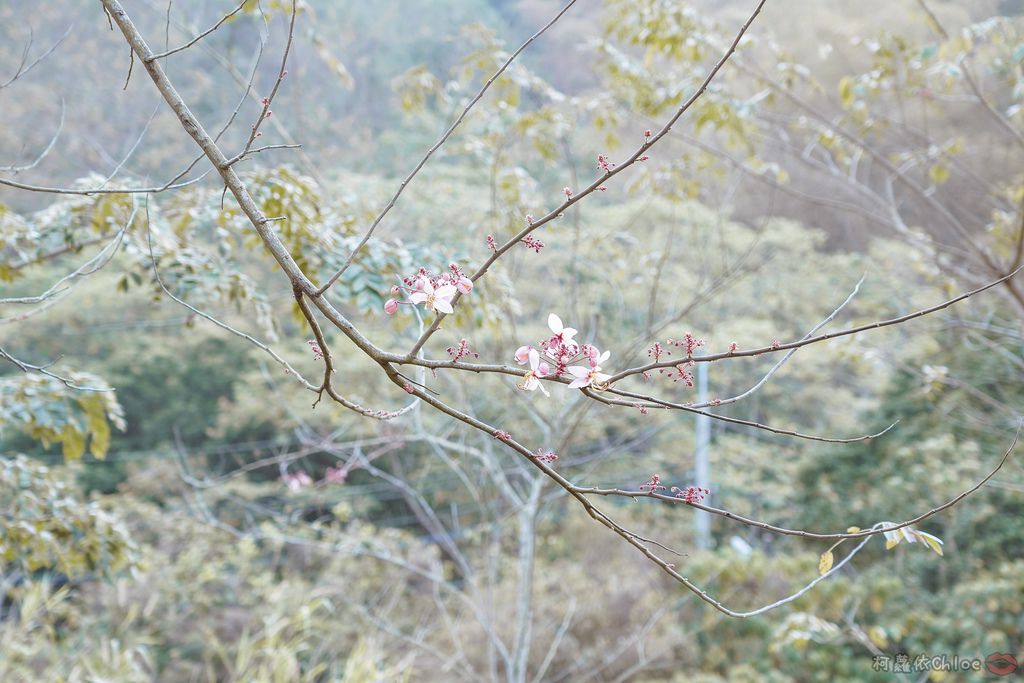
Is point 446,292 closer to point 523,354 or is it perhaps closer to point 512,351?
point 523,354

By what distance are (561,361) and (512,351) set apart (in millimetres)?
2328

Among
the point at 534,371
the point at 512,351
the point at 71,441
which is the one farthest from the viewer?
the point at 512,351

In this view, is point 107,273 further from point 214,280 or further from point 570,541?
point 214,280

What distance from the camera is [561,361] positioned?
25.9 inches

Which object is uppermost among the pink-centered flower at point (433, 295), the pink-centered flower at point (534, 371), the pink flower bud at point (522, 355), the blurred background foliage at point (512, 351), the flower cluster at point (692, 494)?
the blurred background foliage at point (512, 351)

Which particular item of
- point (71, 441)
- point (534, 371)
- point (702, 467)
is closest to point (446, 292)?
point (534, 371)

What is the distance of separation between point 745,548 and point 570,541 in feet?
4.36

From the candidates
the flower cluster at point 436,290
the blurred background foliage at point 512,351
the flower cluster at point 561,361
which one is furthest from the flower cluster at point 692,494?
the blurred background foliage at point 512,351

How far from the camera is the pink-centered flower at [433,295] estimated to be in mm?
665

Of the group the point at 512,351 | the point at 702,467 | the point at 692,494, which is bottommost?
the point at 692,494

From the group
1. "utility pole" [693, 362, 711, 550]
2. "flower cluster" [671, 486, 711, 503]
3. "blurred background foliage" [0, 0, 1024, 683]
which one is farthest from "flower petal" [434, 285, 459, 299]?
"utility pole" [693, 362, 711, 550]

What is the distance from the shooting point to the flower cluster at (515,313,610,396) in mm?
633

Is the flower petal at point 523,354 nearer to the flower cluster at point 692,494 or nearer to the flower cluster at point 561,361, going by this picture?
the flower cluster at point 561,361

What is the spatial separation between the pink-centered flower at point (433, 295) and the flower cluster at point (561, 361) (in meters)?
0.09
